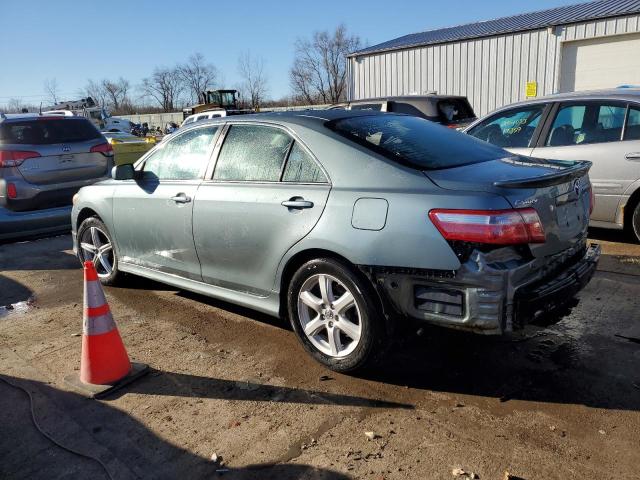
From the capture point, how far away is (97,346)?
3.34m

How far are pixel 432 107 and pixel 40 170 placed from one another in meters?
6.90

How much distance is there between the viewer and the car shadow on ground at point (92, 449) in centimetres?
251

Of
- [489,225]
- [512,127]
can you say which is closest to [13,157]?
[512,127]

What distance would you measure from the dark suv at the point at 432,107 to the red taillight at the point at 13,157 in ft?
18.3

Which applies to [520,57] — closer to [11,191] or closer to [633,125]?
[633,125]

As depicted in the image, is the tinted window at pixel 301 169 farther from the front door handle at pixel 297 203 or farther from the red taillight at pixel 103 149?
the red taillight at pixel 103 149

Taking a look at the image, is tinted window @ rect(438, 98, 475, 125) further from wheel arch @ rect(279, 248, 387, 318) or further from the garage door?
wheel arch @ rect(279, 248, 387, 318)

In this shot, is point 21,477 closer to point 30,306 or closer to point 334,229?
point 334,229

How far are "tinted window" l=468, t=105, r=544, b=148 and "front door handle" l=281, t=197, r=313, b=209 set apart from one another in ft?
12.4

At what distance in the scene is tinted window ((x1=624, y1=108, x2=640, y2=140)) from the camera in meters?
5.36

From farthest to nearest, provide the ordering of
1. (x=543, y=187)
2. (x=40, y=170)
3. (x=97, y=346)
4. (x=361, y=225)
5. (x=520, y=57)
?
(x=520, y=57)
(x=40, y=170)
(x=97, y=346)
(x=361, y=225)
(x=543, y=187)

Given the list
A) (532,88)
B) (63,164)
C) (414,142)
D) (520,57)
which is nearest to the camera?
(414,142)

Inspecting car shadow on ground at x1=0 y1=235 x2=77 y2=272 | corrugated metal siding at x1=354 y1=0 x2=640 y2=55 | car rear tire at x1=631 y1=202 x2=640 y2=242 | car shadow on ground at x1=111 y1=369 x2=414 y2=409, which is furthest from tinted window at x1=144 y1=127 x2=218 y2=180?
corrugated metal siding at x1=354 y1=0 x2=640 y2=55

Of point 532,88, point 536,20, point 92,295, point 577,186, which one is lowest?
point 92,295
